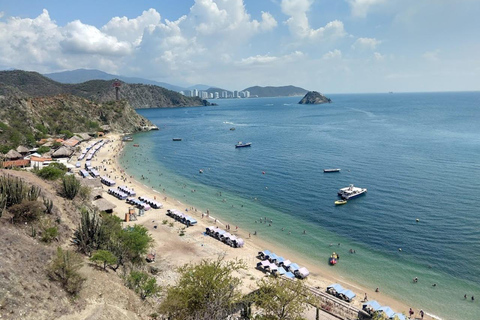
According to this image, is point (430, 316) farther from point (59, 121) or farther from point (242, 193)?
point (59, 121)

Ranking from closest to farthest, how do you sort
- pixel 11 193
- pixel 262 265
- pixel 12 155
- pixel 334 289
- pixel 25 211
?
pixel 25 211
pixel 11 193
pixel 334 289
pixel 262 265
pixel 12 155

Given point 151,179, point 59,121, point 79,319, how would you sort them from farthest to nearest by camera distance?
point 59,121
point 151,179
point 79,319

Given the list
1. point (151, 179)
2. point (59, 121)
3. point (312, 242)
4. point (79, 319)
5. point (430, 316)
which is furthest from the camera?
point (59, 121)

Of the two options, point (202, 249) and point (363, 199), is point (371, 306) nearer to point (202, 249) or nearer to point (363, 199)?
point (202, 249)

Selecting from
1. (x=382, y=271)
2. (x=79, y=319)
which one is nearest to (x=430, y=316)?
(x=382, y=271)

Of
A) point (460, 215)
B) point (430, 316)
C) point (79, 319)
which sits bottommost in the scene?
point (430, 316)

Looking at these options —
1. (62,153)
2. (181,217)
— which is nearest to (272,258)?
(181,217)

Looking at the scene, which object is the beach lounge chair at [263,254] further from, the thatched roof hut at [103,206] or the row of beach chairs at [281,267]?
the thatched roof hut at [103,206]

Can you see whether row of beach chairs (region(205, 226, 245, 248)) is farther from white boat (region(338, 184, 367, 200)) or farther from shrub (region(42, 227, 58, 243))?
white boat (region(338, 184, 367, 200))
